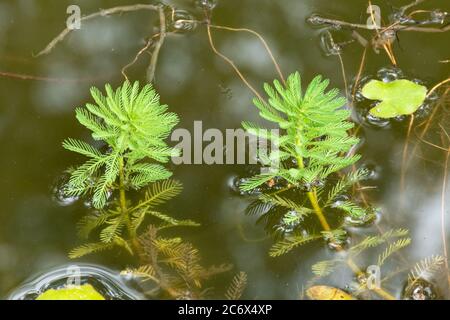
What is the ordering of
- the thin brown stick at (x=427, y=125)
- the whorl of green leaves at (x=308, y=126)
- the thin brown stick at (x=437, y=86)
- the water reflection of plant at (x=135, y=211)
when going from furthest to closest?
the thin brown stick at (x=437, y=86) < the thin brown stick at (x=427, y=125) < the water reflection of plant at (x=135, y=211) < the whorl of green leaves at (x=308, y=126)

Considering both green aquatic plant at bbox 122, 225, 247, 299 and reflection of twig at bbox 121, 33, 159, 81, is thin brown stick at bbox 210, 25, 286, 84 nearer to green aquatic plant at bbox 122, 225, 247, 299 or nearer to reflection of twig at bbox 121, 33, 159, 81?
reflection of twig at bbox 121, 33, 159, 81

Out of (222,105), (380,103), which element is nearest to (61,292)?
(222,105)

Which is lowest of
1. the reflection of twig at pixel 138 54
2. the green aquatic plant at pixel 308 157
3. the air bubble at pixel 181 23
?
the green aquatic plant at pixel 308 157

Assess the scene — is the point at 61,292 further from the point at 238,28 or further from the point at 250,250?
the point at 238,28

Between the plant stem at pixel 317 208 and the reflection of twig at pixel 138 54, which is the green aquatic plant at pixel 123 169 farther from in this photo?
the plant stem at pixel 317 208

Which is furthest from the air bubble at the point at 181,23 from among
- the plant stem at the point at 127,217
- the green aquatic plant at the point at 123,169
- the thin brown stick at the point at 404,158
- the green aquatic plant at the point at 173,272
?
the thin brown stick at the point at 404,158
